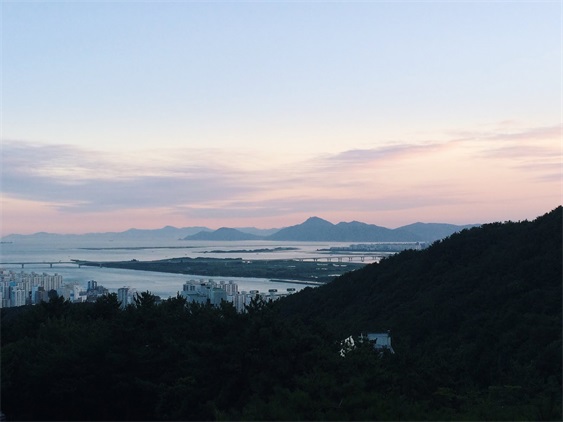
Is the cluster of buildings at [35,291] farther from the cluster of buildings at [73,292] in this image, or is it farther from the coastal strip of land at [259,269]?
the coastal strip of land at [259,269]

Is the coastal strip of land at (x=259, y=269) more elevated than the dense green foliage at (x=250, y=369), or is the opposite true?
the dense green foliage at (x=250, y=369)

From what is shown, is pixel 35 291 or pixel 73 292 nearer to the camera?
pixel 73 292

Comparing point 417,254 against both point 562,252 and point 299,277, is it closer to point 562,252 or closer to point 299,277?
point 562,252

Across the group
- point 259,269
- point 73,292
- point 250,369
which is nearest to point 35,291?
point 73,292

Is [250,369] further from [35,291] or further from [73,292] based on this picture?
[35,291]

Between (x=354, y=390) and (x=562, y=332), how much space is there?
7.66 m

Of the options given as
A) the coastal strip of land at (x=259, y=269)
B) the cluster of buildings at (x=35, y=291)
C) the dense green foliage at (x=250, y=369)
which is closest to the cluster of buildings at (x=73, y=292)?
the cluster of buildings at (x=35, y=291)

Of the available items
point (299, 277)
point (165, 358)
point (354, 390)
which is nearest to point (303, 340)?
point (354, 390)

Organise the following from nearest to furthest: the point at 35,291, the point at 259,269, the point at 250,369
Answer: the point at 250,369, the point at 35,291, the point at 259,269

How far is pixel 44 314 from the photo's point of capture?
1308cm

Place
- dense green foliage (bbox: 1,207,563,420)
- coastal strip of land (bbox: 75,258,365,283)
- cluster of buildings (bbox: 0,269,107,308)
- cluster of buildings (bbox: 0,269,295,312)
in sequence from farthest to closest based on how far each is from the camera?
coastal strip of land (bbox: 75,258,365,283) → cluster of buildings (bbox: 0,269,107,308) → cluster of buildings (bbox: 0,269,295,312) → dense green foliage (bbox: 1,207,563,420)

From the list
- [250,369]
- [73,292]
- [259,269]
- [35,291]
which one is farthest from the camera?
[259,269]

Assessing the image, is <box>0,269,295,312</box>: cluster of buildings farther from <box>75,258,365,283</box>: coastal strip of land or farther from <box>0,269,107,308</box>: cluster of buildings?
<box>75,258,365,283</box>: coastal strip of land

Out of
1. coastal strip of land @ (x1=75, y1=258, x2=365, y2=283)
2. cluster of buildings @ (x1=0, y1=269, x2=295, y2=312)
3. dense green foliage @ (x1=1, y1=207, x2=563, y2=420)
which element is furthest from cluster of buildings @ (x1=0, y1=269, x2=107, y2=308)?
dense green foliage @ (x1=1, y1=207, x2=563, y2=420)
